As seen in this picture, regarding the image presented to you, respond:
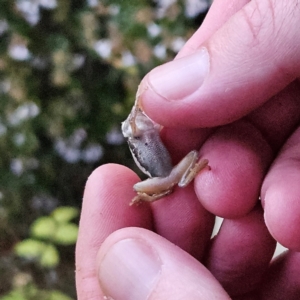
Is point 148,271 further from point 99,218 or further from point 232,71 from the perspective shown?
point 232,71

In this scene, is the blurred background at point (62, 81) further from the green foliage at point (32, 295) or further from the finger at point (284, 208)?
→ the finger at point (284, 208)

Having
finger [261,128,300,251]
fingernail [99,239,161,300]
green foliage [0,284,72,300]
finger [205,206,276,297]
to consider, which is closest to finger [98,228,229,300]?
fingernail [99,239,161,300]

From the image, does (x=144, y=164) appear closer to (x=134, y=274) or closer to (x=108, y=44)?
(x=134, y=274)

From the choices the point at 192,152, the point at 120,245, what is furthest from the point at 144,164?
the point at 120,245

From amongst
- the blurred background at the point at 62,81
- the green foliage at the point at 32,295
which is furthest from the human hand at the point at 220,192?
the blurred background at the point at 62,81

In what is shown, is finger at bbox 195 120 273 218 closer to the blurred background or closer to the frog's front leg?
the frog's front leg

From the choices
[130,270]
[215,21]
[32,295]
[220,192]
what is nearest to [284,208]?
[220,192]
